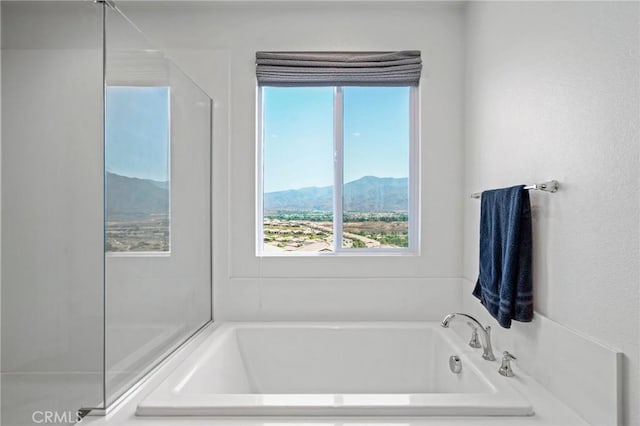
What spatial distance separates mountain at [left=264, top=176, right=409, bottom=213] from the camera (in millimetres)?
2652

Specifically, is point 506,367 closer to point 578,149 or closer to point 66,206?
point 578,149

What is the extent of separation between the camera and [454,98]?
250cm

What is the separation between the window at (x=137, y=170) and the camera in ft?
4.77

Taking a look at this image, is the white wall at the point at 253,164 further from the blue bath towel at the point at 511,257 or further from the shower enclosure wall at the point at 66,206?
the shower enclosure wall at the point at 66,206

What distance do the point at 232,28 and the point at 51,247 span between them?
65.8 inches

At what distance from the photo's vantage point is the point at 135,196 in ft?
5.30

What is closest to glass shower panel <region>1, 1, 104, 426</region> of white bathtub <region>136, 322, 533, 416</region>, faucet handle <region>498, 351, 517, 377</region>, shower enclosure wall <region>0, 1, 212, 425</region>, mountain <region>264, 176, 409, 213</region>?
shower enclosure wall <region>0, 1, 212, 425</region>

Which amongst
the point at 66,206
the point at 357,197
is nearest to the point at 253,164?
the point at 357,197

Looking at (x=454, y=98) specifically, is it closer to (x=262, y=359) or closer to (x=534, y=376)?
(x=534, y=376)

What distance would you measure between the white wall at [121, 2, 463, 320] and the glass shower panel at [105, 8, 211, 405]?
0.19 meters

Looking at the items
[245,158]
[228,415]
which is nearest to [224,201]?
[245,158]
